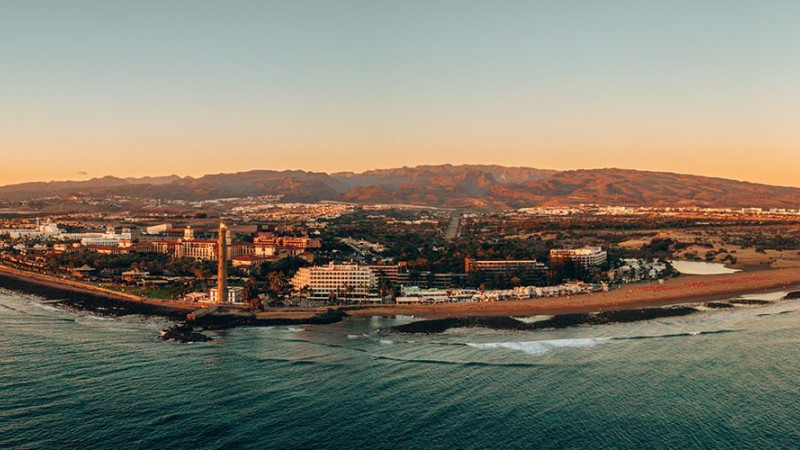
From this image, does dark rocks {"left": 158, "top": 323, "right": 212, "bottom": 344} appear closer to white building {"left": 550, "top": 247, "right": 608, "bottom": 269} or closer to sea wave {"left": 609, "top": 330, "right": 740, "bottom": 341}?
sea wave {"left": 609, "top": 330, "right": 740, "bottom": 341}

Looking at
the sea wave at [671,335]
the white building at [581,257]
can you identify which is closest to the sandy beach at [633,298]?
the white building at [581,257]

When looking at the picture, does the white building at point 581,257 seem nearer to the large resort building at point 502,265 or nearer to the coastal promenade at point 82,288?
the large resort building at point 502,265

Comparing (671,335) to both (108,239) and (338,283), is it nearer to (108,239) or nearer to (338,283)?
(338,283)

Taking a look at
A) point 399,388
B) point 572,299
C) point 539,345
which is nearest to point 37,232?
point 572,299

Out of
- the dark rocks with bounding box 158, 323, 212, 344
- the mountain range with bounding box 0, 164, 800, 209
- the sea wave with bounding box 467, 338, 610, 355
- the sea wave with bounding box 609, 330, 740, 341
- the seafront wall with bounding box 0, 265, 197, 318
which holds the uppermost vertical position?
the mountain range with bounding box 0, 164, 800, 209

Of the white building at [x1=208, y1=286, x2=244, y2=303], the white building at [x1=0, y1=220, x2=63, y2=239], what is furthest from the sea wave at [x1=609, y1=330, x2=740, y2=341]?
the white building at [x1=0, y1=220, x2=63, y2=239]

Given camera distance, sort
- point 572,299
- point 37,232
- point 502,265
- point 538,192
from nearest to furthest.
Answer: point 572,299
point 502,265
point 37,232
point 538,192

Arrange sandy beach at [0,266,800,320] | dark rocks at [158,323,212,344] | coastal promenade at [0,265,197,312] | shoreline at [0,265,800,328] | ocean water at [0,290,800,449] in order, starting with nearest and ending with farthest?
ocean water at [0,290,800,449] → dark rocks at [158,323,212,344] → shoreline at [0,265,800,328] → sandy beach at [0,266,800,320] → coastal promenade at [0,265,197,312]
